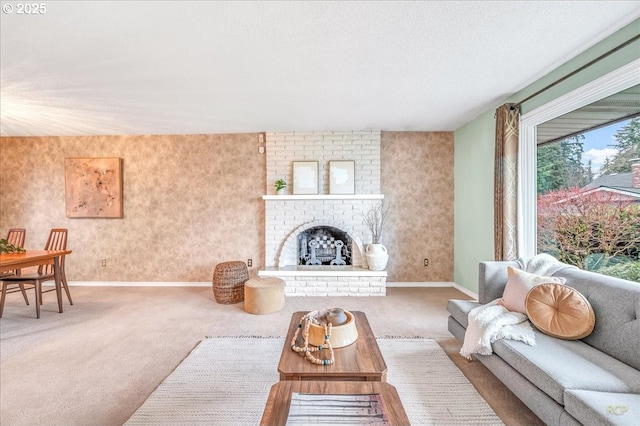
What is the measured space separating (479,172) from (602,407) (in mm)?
3053

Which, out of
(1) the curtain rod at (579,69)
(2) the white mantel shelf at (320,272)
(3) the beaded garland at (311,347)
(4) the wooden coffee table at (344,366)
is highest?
(1) the curtain rod at (579,69)

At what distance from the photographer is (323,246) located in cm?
456

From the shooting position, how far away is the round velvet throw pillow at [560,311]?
70.2 inches

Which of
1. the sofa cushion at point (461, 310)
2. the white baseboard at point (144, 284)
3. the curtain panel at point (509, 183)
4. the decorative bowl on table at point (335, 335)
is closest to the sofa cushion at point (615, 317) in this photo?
the sofa cushion at point (461, 310)

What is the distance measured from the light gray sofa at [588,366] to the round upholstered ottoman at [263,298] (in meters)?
2.12

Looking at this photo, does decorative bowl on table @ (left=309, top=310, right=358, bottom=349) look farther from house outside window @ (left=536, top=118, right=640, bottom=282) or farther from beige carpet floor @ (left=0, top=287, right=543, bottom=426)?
house outside window @ (left=536, top=118, right=640, bottom=282)

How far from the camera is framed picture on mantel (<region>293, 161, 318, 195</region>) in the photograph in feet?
14.6

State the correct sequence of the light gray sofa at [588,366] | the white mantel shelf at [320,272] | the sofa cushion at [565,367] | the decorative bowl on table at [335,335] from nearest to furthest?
1. the light gray sofa at [588,366]
2. the sofa cushion at [565,367]
3. the decorative bowl on table at [335,335]
4. the white mantel shelf at [320,272]

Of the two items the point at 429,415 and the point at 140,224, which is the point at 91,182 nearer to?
the point at 140,224

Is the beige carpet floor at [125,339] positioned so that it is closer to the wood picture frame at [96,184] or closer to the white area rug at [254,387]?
the white area rug at [254,387]

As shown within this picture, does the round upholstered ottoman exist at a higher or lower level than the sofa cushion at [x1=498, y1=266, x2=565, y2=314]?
lower

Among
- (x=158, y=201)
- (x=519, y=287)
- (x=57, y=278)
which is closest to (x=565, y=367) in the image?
(x=519, y=287)

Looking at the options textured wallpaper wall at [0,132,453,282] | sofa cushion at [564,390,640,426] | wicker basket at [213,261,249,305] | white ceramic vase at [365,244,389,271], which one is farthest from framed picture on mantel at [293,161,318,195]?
sofa cushion at [564,390,640,426]

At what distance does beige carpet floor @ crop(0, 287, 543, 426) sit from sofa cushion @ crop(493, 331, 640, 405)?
1.26 ft
